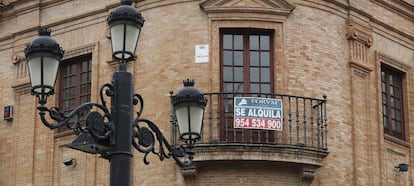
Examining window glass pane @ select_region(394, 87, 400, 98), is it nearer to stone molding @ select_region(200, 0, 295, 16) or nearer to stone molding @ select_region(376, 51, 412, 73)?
stone molding @ select_region(376, 51, 412, 73)

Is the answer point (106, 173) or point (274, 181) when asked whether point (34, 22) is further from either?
point (274, 181)

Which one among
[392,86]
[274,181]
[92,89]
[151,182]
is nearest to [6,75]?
[92,89]

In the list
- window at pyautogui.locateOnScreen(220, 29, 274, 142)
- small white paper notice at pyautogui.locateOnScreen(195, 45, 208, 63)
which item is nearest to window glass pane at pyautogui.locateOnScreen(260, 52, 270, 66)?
window at pyautogui.locateOnScreen(220, 29, 274, 142)

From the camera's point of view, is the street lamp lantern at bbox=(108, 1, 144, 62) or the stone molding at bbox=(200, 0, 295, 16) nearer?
the street lamp lantern at bbox=(108, 1, 144, 62)

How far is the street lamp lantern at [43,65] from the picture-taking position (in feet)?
44.0

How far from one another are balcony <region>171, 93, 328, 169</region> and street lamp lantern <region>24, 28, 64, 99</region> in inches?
350

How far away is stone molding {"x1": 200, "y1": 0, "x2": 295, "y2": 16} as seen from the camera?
77.2 feet

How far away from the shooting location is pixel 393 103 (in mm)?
26234

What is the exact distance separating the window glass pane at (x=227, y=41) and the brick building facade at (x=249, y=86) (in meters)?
0.05

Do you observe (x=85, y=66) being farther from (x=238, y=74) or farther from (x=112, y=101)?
(x=112, y=101)

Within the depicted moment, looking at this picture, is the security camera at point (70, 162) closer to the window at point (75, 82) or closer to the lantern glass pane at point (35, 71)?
the window at point (75, 82)

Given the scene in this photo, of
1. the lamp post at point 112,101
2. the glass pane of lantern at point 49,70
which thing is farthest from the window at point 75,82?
the glass pane of lantern at point 49,70

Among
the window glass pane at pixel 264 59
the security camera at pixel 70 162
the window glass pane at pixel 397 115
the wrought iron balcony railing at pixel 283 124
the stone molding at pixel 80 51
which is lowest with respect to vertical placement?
the security camera at pixel 70 162

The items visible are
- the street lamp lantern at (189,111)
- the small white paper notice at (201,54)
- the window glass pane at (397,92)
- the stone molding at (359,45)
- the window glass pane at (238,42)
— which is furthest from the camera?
the window glass pane at (397,92)
